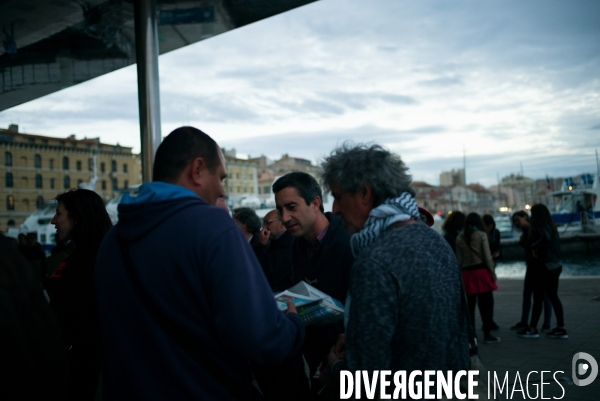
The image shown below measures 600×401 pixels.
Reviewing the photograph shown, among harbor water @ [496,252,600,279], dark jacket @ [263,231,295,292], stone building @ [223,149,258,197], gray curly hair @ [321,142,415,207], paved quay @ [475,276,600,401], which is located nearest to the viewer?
gray curly hair @ [321,142,415,207]

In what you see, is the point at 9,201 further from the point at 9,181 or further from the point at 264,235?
the point at 264,235

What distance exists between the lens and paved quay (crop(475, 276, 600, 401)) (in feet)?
16.1

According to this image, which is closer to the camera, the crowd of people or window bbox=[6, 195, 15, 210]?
the crowd of people

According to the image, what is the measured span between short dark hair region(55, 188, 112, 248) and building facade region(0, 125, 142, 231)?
6108 centimetres

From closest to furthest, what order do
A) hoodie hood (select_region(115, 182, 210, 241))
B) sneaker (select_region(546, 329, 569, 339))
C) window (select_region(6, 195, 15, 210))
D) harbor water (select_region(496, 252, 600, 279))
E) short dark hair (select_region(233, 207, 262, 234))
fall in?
1. hoodie hood (select_region(115, 182, 210, 241))
2. short dark hair (select_region(233, 207, 262, 234))
3. sneaker (select_region(546, 329, 569, 339))
4. harbor water (select_region(496, 252, 600, 279))
5. window (select_region(6, 195, 15, 210))

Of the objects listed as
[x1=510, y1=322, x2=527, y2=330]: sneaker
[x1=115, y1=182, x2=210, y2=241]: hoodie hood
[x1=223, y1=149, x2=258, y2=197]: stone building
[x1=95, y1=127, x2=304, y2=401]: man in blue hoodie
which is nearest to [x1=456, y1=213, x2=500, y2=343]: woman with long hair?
[x1=510, y1=322, x2=527, y2=330]: sneaker

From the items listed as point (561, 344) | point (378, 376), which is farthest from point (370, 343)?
point (561, 344)

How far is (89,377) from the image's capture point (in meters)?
2.96

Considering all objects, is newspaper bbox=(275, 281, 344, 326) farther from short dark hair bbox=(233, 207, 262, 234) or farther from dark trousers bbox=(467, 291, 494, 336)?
dark trousers bbox=(467, 291, 494, 336)

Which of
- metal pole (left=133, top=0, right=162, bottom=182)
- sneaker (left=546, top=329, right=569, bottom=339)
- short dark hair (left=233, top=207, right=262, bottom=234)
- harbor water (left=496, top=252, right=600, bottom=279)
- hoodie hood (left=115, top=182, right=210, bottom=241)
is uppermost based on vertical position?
metal pole (left=133, top=0, right=162, bottom=182)

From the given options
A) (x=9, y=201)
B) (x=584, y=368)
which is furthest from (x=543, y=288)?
(x=9, y=201)

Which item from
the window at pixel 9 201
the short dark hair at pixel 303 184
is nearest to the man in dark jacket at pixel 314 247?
the short dark hair at pixel 303 184

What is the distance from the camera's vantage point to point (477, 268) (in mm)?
7812

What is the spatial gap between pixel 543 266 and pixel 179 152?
22.9 feet
